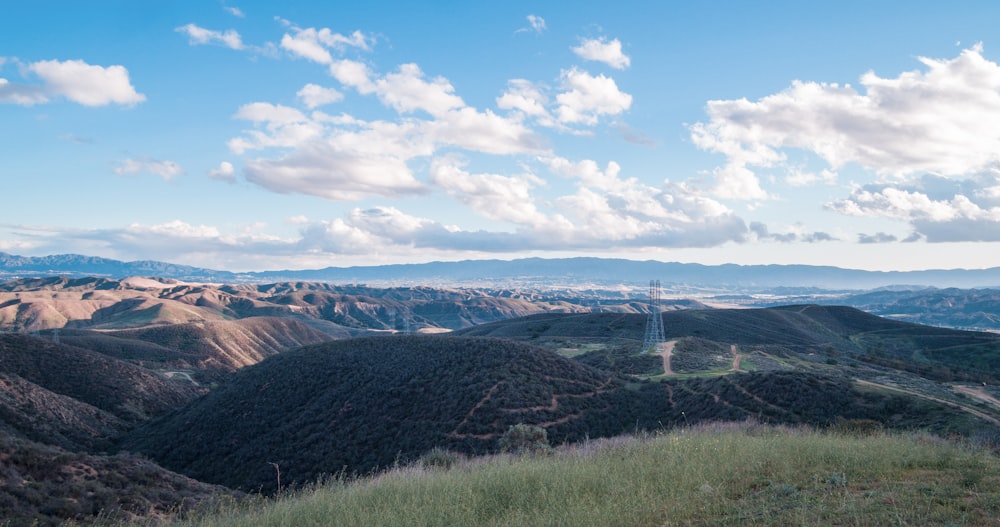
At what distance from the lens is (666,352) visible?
215ft

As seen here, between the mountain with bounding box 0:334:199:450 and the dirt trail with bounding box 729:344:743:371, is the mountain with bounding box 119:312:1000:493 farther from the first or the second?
the mountain with bounding box 0:334:199:450

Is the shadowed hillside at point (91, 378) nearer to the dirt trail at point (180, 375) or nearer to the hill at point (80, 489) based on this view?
the dirt trail at point (180, 375)

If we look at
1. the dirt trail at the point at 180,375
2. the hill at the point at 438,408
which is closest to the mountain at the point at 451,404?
the hill at the point at 438,408

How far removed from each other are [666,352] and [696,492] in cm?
5950

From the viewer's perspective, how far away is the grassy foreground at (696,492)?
25.5ft

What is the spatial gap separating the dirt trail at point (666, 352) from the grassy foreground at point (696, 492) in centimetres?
4468

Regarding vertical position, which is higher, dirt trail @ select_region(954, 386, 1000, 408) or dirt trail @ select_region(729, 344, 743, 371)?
dirt trail @ select_region(954, 386, 1000, 408)

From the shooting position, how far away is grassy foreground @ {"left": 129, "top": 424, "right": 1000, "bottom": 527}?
776cm

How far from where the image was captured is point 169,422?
1802 inches

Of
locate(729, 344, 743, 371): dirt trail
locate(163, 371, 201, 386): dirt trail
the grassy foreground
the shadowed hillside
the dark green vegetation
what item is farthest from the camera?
locate(163, 371, 201, 386): dirt trail

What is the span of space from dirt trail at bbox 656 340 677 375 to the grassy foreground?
44680mm

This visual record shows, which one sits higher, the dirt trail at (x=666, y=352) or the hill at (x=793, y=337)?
the dirt trail at (x=666, y=352)

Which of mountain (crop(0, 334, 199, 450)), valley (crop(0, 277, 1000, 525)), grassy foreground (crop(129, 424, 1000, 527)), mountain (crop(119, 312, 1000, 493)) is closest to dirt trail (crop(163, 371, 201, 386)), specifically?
valley (crop(0, 277, 1000, 525))

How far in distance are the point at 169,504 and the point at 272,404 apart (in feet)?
90.1
